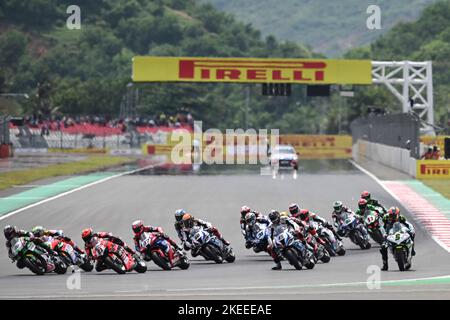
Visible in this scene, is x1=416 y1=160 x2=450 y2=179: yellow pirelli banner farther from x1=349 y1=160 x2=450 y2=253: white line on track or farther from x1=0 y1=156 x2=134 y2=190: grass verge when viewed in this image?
x1=0 y1=156 x2=134 y2=190: grass verge

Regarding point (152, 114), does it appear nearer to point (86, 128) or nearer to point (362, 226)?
point (86, 128)

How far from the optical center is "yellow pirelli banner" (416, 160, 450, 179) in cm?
5350

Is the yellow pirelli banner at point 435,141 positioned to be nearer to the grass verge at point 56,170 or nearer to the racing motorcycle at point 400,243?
the grass verge at point 56,170

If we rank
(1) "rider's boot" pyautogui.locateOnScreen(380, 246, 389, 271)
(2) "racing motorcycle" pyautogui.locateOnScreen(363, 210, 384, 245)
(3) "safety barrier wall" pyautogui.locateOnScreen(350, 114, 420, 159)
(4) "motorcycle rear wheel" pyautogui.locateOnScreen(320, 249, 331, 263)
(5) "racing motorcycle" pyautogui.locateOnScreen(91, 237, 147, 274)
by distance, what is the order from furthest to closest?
(3) "safety barrier wall" pyautogui.locateOnScreen(350, 114, 420, 159) → (2) "racing motorcycle" pyautogui.locateOnScreen(363, 210, 384, 245) → (4) "motorcycle rear wheel" pyautogui.locateOnScreen(320, 249, 331, 263) → (1) "rider's boot" pyautogui.locateOnScreen(380, 246, 389, 271) → (5) "racing motorcycle" pyautogui.locateOnScreen(91, 237, 147, 274)

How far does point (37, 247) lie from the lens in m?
23.8

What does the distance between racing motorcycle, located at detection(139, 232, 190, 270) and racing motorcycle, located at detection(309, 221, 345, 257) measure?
3336mm

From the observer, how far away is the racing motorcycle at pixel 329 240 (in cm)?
2612

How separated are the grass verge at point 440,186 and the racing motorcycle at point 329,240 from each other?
16.9 metres

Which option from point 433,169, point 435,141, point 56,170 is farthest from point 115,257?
point 435,141

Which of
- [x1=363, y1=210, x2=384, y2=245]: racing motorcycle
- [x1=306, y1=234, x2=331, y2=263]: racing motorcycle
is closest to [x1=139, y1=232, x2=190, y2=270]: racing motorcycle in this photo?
[x1=306, y1=234, x2=331, y2=263]: racing motorcycle

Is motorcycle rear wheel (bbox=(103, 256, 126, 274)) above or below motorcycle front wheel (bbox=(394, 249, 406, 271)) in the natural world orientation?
below

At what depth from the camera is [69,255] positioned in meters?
24.0

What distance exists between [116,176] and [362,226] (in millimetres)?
30877

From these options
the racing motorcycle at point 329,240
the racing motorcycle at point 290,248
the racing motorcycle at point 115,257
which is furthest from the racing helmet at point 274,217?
the racing motorcycle at point 115,257
